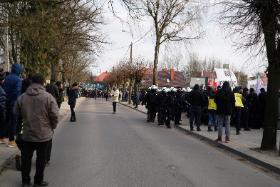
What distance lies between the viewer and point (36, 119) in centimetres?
809

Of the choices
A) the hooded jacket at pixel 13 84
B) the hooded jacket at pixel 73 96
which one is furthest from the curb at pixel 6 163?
the hooded jacket at pixel 73 96

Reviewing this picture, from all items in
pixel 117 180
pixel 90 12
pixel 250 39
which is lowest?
pixel 117 180

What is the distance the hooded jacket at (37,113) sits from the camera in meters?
8.09

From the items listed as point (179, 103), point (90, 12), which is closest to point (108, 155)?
point (179, 103)

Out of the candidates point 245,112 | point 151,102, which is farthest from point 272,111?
point 151,102

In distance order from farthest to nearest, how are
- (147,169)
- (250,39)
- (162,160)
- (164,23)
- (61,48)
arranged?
(164,23) < (61,48) < (250,39) < (162,160) < (147,169)

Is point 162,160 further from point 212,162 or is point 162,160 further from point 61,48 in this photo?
point 61,48

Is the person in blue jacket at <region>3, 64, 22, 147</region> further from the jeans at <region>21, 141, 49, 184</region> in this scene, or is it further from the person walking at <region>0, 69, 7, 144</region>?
the jeans at <region>21, 141, 49, 184</region>

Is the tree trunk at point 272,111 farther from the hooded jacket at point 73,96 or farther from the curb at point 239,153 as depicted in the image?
the hooded jacket at point 73,96

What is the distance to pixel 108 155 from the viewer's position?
1245 cm

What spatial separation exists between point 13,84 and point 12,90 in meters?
0.19

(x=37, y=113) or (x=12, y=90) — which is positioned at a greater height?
(x=12, y=90)

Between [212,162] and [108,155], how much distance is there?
91.1 inches

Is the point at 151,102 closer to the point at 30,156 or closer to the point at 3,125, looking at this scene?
the point at 3,125
